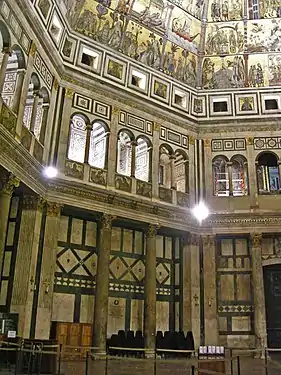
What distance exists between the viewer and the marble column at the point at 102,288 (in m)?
15.4

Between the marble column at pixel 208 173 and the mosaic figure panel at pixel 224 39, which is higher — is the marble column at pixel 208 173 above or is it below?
below

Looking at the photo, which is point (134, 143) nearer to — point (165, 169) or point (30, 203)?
point (165, 169)

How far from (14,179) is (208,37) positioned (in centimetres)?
1316

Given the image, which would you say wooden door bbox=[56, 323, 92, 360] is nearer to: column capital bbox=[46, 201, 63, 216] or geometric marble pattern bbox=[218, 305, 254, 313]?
column capital bbox=[46, 201, 63, 216]

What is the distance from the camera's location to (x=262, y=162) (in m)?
20.7

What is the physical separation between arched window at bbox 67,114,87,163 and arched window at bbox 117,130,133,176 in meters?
1.62

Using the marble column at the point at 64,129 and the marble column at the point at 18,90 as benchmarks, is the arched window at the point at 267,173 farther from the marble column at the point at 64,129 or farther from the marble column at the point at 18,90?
the marble column at the point at 18,90

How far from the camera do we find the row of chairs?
635 inches

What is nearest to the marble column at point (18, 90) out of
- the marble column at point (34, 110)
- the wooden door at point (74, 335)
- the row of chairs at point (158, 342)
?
the marble column at point (34, 110)

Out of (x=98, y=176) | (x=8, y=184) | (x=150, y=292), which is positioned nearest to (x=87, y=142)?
(x=98, y=176)

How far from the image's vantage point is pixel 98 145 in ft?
61.4

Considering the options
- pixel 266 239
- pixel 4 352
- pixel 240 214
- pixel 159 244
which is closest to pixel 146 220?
pixel 159 244

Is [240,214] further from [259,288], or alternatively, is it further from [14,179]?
[14,179]

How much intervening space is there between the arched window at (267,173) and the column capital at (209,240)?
10.1 feet
